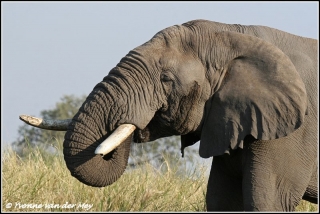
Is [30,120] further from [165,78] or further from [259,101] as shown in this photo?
[259,101]

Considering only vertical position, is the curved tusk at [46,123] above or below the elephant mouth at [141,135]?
above

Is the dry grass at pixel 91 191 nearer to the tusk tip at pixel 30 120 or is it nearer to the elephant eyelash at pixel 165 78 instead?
the tusk tip at pixel 30 120

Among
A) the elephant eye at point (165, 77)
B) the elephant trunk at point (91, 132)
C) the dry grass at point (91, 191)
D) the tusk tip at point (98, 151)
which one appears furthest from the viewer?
the dry grass at point (91, 191)

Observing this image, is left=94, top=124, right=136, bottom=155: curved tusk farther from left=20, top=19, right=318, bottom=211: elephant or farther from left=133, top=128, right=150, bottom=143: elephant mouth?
left=133, top=128, right=150, bottom=143: elephant mouth

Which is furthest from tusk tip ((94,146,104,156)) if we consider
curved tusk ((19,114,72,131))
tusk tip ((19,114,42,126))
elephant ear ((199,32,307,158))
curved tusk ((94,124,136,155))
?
elephant ear ((199,32,307,158))

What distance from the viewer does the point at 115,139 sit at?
25.2 ft

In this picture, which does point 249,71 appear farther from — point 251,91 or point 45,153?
point 45,153

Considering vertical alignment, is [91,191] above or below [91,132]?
below

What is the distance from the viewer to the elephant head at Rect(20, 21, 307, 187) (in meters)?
7.83

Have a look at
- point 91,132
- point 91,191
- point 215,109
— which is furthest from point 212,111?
point 91,191

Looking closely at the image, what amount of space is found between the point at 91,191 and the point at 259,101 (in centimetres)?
199

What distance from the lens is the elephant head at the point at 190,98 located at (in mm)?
7828

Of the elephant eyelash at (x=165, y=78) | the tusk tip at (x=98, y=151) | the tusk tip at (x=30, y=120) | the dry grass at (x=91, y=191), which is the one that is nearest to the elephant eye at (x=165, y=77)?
the elephant eyelash at (x=165, y=78)

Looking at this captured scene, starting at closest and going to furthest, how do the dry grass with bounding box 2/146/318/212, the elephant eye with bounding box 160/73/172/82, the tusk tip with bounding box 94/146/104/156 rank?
the tusk tip with bounding box 94/146/104/156 → the elephant eye with bounding box 160/73/172/82 → the dry grass with bounding box 2/146/318/212
